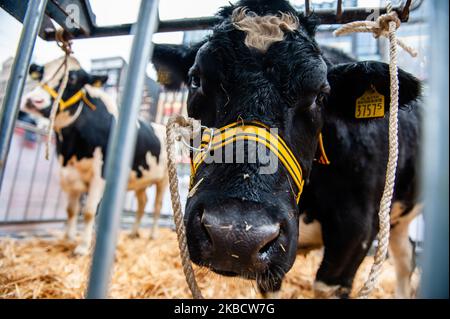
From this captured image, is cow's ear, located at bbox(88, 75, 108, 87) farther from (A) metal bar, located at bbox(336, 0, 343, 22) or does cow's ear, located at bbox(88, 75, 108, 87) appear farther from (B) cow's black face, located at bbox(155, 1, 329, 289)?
(A) metal bar, located at bbox(336, 0, 343, 22)

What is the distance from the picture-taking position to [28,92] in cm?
403

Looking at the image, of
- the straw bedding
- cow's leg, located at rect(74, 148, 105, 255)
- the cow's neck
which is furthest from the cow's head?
the straw bedding

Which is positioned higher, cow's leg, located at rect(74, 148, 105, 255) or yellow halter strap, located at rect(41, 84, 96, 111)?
yellow halter strap, located at rect(41, 84, 96, 111)

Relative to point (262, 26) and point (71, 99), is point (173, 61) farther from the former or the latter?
point (71, 99)

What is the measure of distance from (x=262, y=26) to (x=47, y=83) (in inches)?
139

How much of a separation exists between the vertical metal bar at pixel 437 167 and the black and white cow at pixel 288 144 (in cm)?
50

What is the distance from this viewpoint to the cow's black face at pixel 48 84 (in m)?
3.99

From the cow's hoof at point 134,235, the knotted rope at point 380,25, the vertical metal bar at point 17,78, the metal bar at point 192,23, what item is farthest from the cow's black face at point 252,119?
the cow's hoof at point 134,235

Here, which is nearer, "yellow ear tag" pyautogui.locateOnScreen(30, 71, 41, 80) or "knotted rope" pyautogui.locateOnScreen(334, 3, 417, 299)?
"knotted rope" pyautogui.locateOnScreen(334, 3, 417, 299)

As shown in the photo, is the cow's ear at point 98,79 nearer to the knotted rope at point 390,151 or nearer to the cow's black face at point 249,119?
the cow's black face at point 249,119

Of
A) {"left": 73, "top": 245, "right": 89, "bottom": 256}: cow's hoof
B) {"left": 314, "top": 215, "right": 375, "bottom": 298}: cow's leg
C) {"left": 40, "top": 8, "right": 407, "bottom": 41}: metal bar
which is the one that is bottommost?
{"left": 73, "top": 245, "right": 89, "bottom": 256}: cow's hoof

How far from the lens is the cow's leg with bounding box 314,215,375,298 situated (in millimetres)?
2033

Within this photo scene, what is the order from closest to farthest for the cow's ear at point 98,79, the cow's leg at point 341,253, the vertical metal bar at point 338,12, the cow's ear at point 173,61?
1. the vertical metal bar at point 338,12
2. the cow's leg at point 341,253
3. the cow's ear at point 173,61
4. the cow's ear at point 98,79

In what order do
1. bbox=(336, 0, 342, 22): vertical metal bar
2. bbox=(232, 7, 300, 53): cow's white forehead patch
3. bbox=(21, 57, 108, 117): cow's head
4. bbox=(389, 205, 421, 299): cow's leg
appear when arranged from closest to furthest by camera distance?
bbox=(232, 7, 300, 53): cow's white forehead patch, bbox=(336, 0, 342, 22): vertical metal bar, bbox=(389, 205, 421, 299): cow's leg, bbox=(21, 57, 108, 117): cow's head
